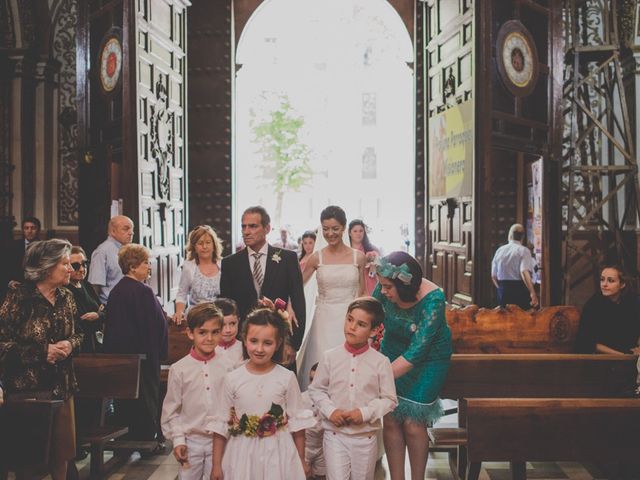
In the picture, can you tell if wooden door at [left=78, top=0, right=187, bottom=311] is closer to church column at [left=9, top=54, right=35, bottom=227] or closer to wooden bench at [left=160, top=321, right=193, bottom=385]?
wooden bench at [left=160, top=321, right=193, bottom=385]

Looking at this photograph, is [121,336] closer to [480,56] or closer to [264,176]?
[480,56]

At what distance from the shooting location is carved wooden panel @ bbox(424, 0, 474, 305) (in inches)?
347

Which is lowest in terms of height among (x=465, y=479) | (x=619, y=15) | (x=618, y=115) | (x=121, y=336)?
(x=465, y=479)

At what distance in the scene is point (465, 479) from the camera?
5434mm

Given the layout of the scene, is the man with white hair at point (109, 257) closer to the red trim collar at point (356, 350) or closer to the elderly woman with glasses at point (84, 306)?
the elderly woman with glasses at point (84, 306)

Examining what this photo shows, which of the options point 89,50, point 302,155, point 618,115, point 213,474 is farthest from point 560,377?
point 302,155

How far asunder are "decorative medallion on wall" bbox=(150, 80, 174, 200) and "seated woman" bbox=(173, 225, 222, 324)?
301 centimetres

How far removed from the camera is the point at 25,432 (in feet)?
13.6

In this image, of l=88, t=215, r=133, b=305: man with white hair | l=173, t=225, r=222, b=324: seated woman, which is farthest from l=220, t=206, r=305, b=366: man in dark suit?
l=88, t=215, r=133, b=305: man with white hair

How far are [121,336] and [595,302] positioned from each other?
12.2ft

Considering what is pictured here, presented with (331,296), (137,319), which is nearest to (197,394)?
(137,319)

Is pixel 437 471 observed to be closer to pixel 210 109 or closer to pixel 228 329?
pixel 228 329

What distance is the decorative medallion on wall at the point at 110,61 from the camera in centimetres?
879

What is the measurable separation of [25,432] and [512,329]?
4152mm
